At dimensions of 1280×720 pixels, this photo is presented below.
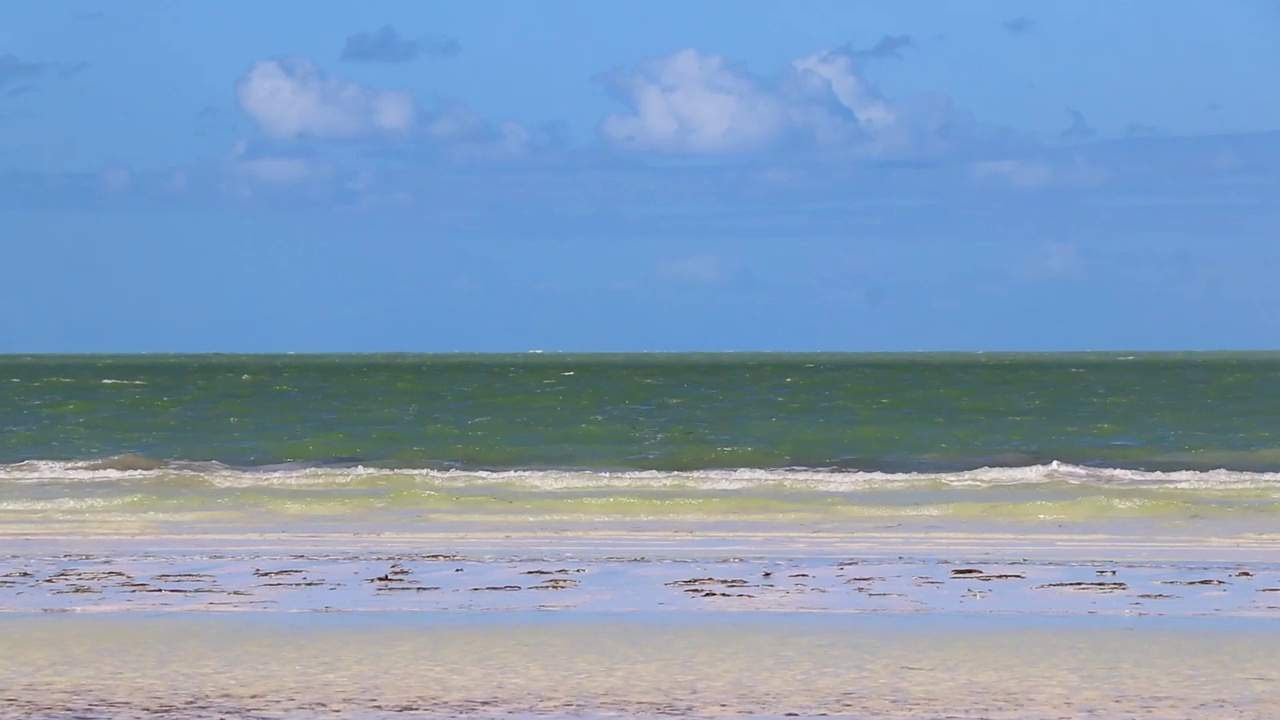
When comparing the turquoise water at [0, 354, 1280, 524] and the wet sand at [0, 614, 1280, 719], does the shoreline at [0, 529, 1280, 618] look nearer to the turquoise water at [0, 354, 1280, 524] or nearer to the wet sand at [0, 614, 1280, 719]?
the wet sand at [0, 614, 1280, 719]

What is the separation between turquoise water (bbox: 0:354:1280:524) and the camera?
21.0m

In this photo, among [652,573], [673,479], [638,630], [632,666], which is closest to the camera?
[632,666]

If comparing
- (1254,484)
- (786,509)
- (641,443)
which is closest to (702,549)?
(786,509)

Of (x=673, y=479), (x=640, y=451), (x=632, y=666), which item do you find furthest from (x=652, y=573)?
(x=640, y=451)

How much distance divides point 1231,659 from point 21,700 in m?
6.83

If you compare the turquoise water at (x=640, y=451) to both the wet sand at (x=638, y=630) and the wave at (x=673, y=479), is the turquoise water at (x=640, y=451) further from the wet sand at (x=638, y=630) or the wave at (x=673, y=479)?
the wet sand at (x=638, y=630)

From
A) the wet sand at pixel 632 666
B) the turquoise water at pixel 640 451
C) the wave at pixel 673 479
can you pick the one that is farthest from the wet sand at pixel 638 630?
the wave at pixel 673 479

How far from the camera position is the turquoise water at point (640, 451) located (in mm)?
21016

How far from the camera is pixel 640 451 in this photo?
110 ft

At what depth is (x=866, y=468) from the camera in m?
30.4

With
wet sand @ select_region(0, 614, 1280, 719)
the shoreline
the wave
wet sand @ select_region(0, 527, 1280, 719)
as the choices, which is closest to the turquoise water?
the wave

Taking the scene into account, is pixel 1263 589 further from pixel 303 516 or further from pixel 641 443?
pixel 641 443

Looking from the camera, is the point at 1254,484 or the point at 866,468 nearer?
the point at 1254,484

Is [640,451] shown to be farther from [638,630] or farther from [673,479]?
[638,630]
